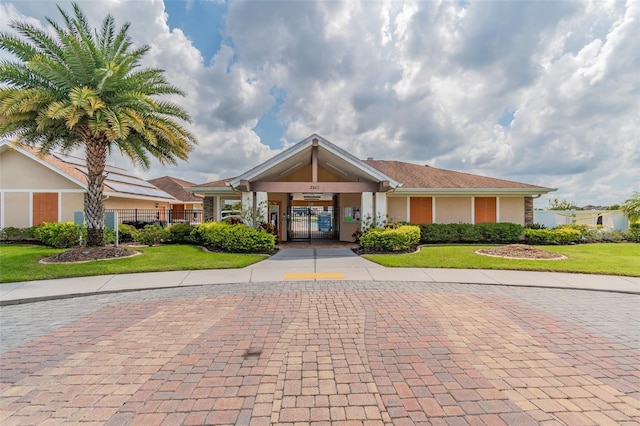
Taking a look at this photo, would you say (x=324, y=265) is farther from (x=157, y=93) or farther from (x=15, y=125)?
(x=15, y=125)

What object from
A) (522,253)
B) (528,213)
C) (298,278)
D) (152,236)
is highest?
(528,213)

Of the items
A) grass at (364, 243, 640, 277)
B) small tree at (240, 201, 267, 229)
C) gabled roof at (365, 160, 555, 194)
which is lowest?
grass at (364, 243, 640, 277)

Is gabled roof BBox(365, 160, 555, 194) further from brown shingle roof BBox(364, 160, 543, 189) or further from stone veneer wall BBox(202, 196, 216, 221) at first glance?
stone veneer wall BBox(202, 196, 216, 221)

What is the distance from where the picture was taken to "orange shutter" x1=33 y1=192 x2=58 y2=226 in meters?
17.5

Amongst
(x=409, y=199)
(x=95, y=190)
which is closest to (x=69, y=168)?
(x=95, y=190)

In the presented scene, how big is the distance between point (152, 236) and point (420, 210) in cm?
1489

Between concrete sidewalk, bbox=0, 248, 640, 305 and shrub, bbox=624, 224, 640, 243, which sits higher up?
shrub, bbox=624, 224, 640, 243

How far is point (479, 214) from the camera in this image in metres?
18.7

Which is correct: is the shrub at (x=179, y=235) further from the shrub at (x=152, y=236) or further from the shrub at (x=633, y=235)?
the shrub at (x=633, y=235)

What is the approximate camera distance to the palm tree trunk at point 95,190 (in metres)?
12.2

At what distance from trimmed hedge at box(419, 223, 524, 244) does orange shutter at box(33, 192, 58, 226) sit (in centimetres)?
2064

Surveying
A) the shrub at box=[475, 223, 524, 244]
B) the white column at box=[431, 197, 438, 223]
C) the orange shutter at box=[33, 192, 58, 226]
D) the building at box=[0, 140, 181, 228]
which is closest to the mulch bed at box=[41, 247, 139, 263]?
the building at box=[0, 140, 181, 228]

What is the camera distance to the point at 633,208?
19.1 metres

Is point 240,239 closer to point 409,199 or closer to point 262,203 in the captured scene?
point 262,203
